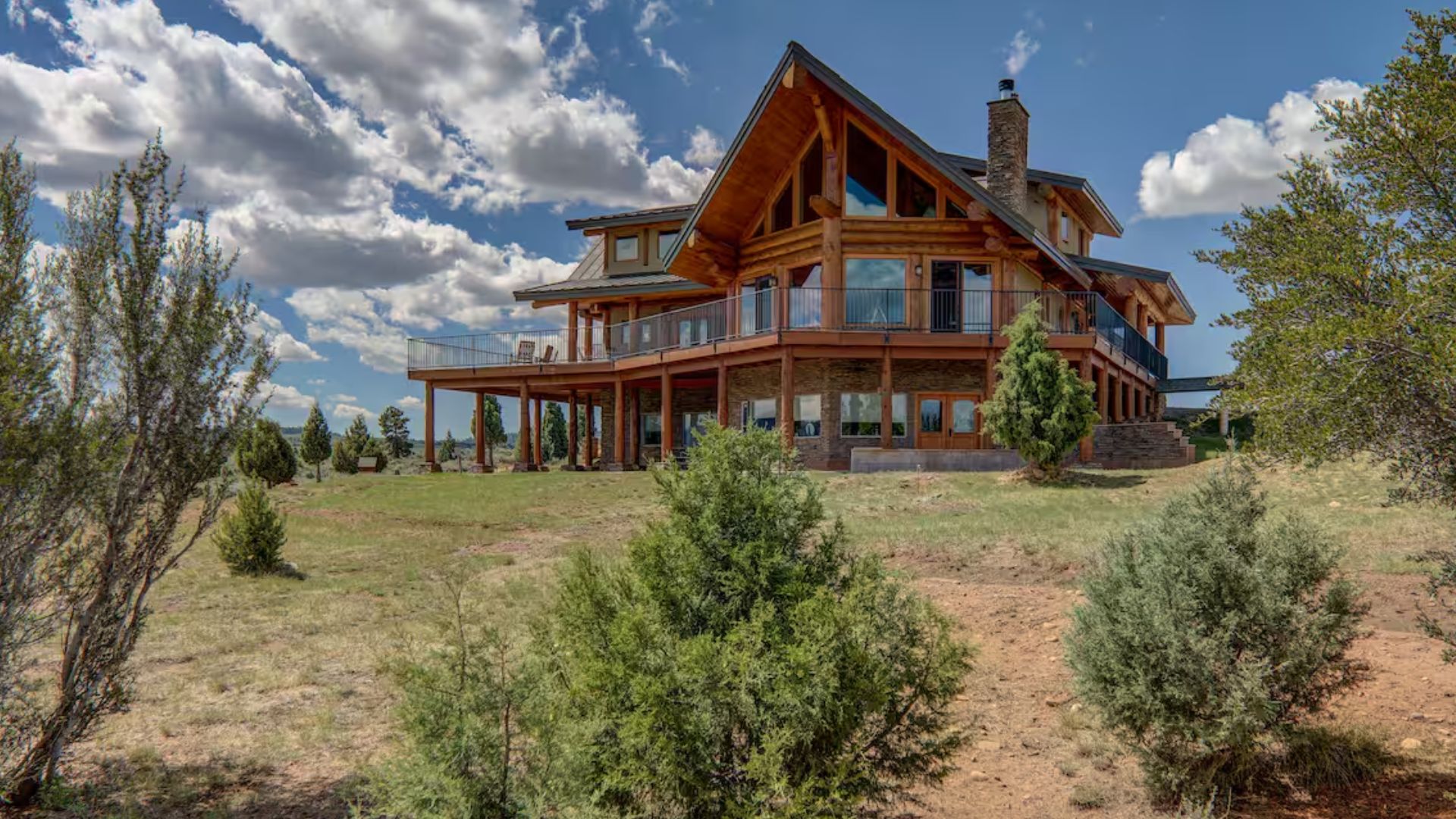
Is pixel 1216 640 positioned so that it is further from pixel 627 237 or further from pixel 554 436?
pixel 554 436

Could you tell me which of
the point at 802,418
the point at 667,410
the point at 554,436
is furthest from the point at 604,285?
the point at 554,436

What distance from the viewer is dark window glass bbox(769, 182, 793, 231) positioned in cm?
2509

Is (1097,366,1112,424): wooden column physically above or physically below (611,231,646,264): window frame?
below

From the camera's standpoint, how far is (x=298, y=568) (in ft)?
48.1

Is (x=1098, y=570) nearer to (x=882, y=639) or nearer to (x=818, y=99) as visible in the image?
(x=882, y=639)

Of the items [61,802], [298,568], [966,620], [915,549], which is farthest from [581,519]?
[61,802]

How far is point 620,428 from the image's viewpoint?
Answer: 27.3m

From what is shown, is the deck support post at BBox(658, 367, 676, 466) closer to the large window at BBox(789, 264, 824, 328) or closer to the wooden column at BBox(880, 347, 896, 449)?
the large window at BBox(789, 264, 824, 328)

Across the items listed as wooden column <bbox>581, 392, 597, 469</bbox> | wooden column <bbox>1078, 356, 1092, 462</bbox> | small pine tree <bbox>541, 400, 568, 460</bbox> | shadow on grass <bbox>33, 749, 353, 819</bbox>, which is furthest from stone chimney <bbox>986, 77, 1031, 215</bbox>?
small pine tree <bbox>541, 400, 568, 460</bbox>

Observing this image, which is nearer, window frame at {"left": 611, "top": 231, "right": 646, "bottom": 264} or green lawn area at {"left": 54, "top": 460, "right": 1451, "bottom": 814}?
green lawn area at {"left": 54, "top": 460, "right": 1451, "bottom": 814}

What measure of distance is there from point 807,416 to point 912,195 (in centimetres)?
698

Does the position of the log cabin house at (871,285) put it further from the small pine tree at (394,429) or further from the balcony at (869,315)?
the small pine tree at (394,429)

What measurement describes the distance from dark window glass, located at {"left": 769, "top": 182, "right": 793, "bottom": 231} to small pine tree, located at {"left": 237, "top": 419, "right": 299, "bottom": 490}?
18.3 meters

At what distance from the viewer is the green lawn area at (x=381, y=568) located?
6.38 metres
